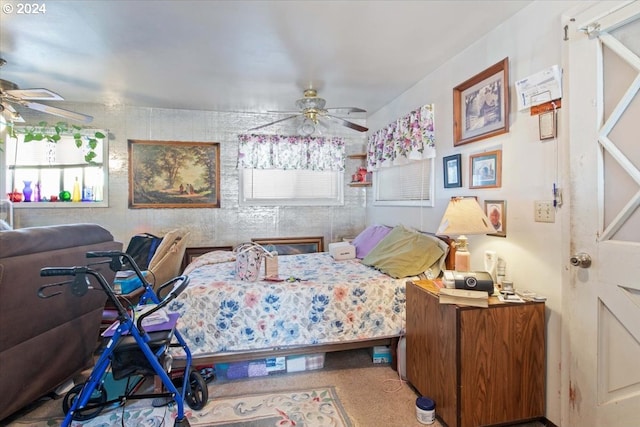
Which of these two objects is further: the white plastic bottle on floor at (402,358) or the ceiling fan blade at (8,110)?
the ceiling fan blade at (8,110)

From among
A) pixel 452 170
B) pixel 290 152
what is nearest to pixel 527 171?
pixel 452 170

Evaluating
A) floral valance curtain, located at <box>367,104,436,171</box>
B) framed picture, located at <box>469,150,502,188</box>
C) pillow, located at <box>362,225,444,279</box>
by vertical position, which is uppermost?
floral valance curtain, located at <box>367,104,436,171</box>

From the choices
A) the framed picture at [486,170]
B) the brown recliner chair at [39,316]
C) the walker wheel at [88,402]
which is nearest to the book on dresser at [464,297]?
the framed picture at [486,170]

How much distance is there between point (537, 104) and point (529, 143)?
0.22 m

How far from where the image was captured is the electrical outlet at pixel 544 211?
176cm

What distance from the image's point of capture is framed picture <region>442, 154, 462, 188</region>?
8.33ft

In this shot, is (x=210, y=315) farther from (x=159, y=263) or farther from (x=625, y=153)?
(x=625, y=153)

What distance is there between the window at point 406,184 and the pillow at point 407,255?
1.60 feet

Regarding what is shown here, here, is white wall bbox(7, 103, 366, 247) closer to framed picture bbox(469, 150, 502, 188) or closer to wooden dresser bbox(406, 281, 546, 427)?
framed picture bbox(469, 150, 502, 188)

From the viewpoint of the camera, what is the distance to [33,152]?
12.4 ft

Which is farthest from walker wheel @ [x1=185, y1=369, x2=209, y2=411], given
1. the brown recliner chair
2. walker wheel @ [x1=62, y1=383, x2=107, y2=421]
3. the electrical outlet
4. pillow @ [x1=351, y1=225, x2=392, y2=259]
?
the electrical outlet

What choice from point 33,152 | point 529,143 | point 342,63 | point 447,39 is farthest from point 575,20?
point 33,152

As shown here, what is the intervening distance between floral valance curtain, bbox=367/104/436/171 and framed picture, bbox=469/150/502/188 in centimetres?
55

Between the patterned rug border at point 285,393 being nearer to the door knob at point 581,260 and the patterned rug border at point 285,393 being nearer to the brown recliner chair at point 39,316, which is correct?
the brown recliner chair at point 39,316
